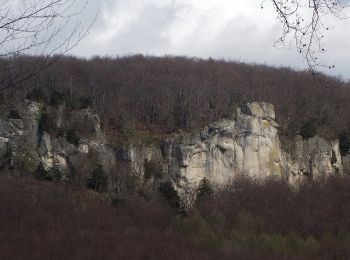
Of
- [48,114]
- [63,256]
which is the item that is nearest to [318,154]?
[48,114]

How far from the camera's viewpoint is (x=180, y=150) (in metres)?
54.7

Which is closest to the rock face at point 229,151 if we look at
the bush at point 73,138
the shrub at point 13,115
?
the bush at point 73,138

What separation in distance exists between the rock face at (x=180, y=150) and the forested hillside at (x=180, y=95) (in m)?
2.00

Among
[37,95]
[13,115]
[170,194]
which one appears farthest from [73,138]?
[170,194]

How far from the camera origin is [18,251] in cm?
2242

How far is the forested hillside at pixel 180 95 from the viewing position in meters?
58.8

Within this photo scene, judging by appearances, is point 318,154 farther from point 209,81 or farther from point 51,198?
point 51,198

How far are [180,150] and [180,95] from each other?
11924 millimetres

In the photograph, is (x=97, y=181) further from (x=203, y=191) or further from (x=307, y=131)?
(x=307, y=131)

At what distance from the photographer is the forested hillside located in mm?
58781

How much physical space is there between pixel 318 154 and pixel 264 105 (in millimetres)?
8589

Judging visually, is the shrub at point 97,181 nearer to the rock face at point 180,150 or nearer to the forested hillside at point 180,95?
the rock face at point 180,150

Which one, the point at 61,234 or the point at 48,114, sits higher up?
the point at 48,114

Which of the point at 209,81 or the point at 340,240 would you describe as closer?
the point at 340,240
